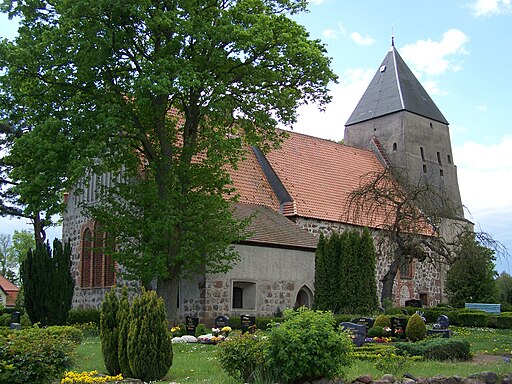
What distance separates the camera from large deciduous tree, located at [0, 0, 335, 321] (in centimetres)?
1750

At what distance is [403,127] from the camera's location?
34125 mm

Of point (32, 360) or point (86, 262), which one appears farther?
point (86, 262)

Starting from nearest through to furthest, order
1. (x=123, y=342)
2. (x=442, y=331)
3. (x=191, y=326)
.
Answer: (x=123, y=342) → (x=442, y=331) → (x=191, y=326)

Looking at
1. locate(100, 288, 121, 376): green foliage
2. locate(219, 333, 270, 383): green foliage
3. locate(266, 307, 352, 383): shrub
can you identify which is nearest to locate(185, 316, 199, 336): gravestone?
locate(100, 288, 121, 376): green foliage

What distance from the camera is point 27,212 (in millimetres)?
17172

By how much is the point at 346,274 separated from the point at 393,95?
16.4 metres

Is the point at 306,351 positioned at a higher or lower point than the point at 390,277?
lower

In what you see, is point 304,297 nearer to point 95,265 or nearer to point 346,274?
point 346,274

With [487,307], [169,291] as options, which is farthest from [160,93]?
[487,307]

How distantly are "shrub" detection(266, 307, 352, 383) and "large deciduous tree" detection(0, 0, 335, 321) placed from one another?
9.18 m

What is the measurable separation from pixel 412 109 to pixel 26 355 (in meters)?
29.7

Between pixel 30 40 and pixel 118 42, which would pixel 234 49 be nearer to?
pixel 118 42

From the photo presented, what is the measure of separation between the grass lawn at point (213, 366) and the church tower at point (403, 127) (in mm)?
19718

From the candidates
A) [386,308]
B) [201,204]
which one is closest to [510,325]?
[386,308]
